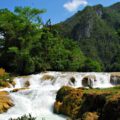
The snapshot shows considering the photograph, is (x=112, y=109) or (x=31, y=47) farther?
(x=31, y=47)

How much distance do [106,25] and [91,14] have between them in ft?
30.5

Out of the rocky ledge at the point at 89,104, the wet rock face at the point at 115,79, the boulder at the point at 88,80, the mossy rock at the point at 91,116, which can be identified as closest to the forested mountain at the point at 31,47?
the boulder at the point at 88,80

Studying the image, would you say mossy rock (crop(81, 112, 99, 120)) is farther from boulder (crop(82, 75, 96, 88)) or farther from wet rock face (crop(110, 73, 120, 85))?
wet rock face (crop(110, 73, 120, 85))

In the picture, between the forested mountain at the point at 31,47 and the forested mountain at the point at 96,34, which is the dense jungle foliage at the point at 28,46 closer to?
the forested mountain at the point at 31,47

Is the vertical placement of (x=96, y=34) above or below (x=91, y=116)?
above

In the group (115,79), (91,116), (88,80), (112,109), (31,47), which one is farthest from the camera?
(31,47)

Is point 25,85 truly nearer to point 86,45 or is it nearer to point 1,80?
point 1,80

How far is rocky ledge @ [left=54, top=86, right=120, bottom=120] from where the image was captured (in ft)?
49.5

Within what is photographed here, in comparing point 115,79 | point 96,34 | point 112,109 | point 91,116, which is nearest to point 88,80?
point 115,79

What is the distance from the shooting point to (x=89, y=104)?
1836 cm

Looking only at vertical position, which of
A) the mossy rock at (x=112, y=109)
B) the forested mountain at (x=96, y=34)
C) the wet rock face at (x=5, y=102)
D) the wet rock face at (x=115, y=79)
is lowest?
the wet rock face at (x=5, y=102)

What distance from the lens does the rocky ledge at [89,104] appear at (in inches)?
595

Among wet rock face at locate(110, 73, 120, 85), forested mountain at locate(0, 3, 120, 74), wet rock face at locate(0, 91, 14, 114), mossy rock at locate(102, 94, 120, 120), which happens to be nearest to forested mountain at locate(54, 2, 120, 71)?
forested mountain at locate(0, 3, 120, 74)

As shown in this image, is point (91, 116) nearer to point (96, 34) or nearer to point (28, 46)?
point (28, 46)
